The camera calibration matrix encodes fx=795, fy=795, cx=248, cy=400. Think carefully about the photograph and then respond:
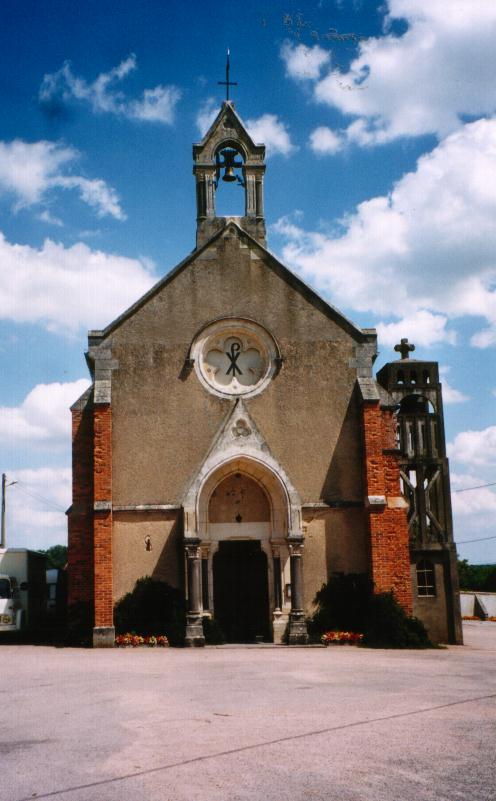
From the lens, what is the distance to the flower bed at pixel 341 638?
20125mm

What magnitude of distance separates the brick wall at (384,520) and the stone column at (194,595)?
450 centimetres

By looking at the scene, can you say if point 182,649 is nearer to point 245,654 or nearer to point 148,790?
point 245,654

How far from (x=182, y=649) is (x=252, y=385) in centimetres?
730

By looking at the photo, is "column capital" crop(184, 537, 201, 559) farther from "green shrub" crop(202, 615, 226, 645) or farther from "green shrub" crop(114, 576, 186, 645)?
"green shrub" crop(202, 615, 226, 645)

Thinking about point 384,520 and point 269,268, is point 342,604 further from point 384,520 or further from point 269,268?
point 269,268

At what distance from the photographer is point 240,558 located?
21.5 meters

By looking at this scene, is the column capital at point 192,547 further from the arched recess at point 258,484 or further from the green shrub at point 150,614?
the green shrub at point 150,614

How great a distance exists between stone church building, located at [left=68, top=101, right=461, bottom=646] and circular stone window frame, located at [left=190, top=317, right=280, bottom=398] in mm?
40

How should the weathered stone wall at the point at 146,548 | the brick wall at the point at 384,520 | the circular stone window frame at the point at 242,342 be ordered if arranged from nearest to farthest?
the brick wall at the point at 384,520 < the weathered stone wall at the point at 146,548 < the circular stone window frame at the point at 242,342

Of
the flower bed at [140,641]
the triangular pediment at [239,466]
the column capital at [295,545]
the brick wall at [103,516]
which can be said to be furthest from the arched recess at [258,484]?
the flower bed at [140,641]

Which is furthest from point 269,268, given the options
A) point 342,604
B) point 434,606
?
point 434,606

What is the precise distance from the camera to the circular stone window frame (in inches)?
866

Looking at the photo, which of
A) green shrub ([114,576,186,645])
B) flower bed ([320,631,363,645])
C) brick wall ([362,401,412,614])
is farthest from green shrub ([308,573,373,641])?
green shrub ([114,576,186,645])

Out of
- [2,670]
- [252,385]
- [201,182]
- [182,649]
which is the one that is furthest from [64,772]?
[201,182]
